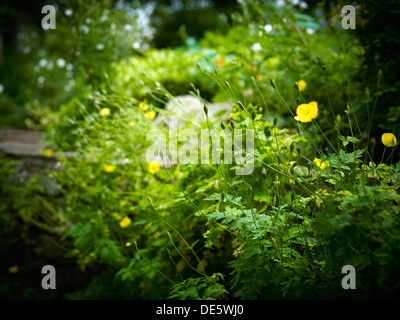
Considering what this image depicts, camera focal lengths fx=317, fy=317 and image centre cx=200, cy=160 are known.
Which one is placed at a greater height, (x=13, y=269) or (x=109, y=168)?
(x=109, y=168)

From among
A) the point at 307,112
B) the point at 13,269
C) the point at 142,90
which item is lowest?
the point at 13,269

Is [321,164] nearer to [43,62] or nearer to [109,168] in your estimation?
[109,168]

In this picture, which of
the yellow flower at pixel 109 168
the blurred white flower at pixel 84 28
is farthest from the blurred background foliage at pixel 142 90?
the yellow flower at pixel 109 168

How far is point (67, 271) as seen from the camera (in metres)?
2.50

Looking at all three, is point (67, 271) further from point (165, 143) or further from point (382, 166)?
point (382, 166)

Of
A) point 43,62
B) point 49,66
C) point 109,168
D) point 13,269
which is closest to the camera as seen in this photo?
point 109,168

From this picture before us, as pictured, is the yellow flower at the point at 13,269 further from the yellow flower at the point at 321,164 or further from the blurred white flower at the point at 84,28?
the yellow flower at the point at 321,164

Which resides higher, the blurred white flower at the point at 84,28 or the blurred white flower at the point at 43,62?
the blurred white flower at the point at 43,62

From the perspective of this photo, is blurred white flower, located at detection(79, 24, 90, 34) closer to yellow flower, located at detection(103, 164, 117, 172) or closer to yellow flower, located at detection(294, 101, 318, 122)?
yellow flower, located at detection(103, 164, 117, 172)

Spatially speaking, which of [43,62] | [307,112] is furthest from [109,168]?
Answer: [43,62]

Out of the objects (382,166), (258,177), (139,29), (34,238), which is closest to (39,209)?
(34,238)

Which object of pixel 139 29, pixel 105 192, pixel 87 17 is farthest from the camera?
pixel 139 29

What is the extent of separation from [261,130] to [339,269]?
0.69 metres

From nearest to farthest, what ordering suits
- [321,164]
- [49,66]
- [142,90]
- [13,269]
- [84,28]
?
[321,164] → [13,269] → [142,90] → [84,28] → [49,66]
